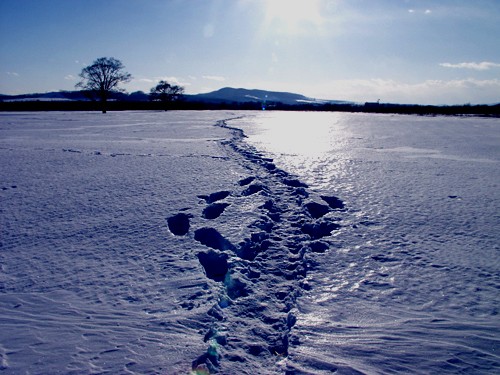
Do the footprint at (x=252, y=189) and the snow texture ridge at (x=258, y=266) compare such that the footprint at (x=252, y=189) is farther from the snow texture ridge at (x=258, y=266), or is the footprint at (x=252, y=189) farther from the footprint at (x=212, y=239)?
the footprint at (x=212, y=239)

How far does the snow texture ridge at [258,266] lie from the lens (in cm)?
190

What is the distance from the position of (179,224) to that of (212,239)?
1.74ft

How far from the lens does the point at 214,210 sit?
12.9ft

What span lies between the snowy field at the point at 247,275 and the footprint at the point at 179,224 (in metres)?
0.02

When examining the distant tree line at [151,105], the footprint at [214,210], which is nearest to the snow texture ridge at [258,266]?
the footprint at [214,210]

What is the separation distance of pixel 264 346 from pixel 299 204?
244 centimetres

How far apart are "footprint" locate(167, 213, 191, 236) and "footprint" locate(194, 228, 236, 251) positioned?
7.7 inches

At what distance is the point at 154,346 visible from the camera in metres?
1.91

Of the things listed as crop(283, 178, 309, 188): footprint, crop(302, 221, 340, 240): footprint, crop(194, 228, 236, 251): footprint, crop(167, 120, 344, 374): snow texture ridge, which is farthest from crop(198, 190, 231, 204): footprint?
crop(302, 221, 340, 240): footprint

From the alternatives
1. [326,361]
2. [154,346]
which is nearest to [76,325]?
[154,346]

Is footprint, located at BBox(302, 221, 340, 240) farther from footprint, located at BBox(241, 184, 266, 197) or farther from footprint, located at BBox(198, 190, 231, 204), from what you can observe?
footprint, located at BBox(198, 190, 231, 204)

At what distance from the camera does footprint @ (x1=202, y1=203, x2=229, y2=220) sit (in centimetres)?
379

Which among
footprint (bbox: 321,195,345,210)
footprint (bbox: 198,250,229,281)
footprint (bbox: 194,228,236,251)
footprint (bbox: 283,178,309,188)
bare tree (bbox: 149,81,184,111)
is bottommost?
footprint (bbox: 198,250,229,281)

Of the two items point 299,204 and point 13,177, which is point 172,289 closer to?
point 299,204
